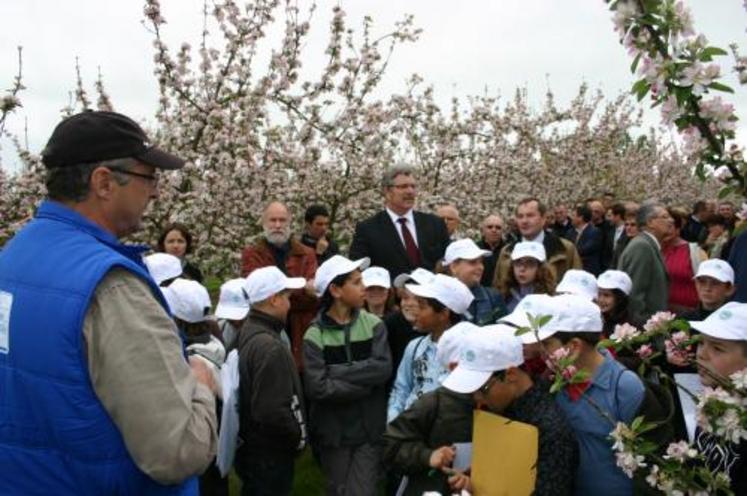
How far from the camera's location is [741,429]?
1.91 meters

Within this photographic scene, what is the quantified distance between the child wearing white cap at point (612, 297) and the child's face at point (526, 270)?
0.45 metres

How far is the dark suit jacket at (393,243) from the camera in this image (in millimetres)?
6258

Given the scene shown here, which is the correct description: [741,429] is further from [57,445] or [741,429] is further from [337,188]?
[337,188]

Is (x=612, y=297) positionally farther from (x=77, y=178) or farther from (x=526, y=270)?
(x=77, y=178)

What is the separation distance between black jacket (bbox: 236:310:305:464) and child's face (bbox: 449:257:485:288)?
4.92 ft

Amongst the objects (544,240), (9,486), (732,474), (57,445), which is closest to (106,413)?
(57,445)

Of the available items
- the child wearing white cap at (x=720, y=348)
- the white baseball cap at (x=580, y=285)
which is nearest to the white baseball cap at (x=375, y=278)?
the white baseball cap at (x=580, y=285)

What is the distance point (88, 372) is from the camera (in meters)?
1.88

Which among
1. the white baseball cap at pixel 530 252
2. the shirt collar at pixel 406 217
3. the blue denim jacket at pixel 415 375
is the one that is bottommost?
the blue denim jacket at pixel 415 375

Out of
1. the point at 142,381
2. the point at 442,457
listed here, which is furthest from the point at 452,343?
the point at 142,381

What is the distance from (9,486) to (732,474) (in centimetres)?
227

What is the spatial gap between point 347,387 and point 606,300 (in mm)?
1996

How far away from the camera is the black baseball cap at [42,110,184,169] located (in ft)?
6.68

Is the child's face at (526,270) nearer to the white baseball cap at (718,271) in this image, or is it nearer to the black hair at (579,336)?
the white baseball cap at (718,271)
